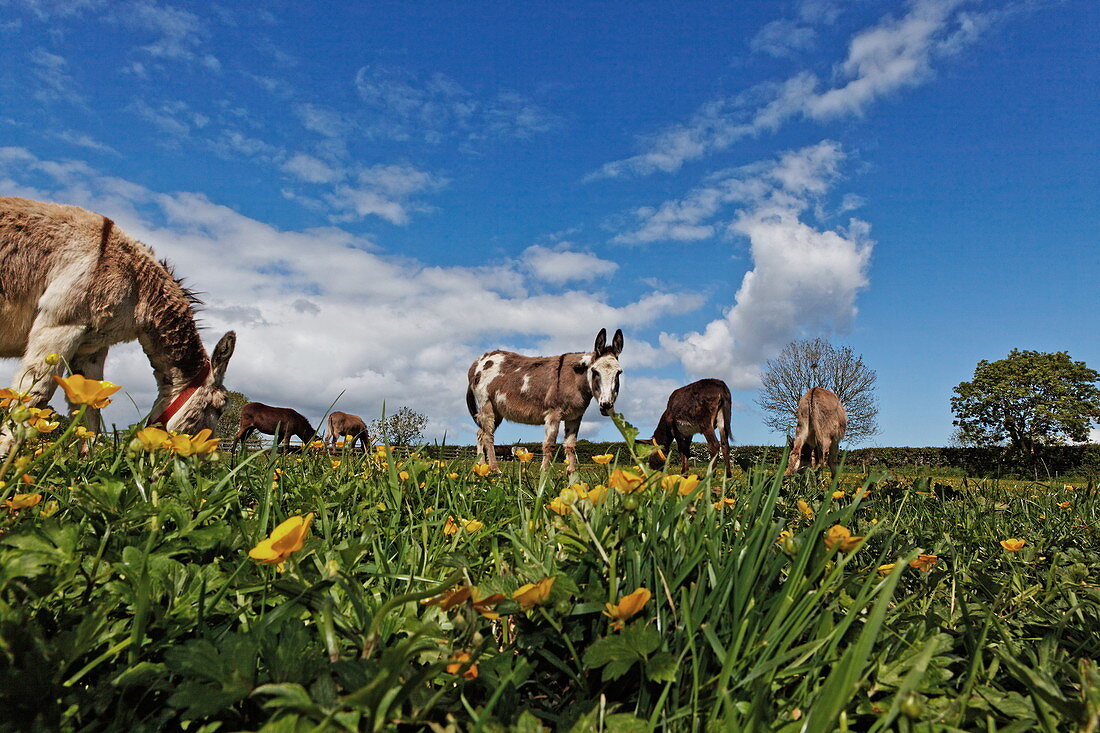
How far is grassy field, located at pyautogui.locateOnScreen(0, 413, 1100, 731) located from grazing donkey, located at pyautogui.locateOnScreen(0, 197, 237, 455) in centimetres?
549

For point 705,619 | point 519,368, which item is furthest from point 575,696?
point 519,368

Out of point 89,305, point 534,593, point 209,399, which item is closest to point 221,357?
point 209,399

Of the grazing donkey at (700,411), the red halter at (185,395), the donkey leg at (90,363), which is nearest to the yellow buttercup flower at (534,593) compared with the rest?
the red halter at (185,395)

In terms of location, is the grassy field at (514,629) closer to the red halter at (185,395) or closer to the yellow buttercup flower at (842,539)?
the yellow buttercup flower at (842,539)

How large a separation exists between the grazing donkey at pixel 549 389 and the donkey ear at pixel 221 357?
15.1 ft

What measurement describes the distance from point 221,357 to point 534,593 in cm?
870

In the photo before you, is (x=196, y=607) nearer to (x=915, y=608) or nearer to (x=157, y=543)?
(x=157, y=543)

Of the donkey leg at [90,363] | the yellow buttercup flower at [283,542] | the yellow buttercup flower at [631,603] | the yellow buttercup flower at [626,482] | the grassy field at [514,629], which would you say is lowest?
Result: the grassy field at [514,629]

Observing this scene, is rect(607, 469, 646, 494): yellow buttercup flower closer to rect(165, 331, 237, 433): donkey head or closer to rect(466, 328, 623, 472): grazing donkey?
rect(165, 331, 237, 433): donkey head

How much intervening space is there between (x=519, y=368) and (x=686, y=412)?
7.24m

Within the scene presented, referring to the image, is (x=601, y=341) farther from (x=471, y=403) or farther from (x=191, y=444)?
(x=191, y=444)

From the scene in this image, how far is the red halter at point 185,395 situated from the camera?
24.4ft

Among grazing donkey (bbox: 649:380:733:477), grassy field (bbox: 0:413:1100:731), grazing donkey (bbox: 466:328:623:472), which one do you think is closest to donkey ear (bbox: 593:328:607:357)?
grazing donkey (bbox: 466:328:623:472)

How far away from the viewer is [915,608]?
6.32ft
